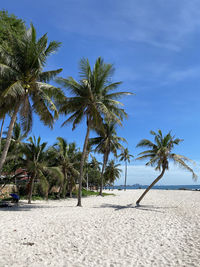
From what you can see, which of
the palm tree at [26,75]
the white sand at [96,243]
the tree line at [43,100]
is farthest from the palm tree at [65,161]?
the white sand at [96,243]

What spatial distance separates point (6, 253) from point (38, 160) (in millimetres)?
11253

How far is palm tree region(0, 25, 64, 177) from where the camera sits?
10.8 metres

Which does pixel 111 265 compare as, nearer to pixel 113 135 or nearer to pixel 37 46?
pixel 37 46

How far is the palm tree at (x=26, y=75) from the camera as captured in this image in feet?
35.4

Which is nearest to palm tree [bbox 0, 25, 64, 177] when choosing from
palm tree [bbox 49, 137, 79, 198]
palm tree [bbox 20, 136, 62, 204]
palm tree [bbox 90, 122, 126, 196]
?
palm tree [bbox 20, 136, 62, 204]

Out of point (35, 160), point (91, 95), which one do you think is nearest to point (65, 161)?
point (35, 160)

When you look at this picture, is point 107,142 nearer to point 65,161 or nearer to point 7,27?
point 65,161

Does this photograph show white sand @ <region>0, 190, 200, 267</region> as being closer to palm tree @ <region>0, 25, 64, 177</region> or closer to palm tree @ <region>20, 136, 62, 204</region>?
palm tree @ <region>0, 25, 64, 177</region>

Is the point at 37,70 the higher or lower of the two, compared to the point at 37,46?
lower

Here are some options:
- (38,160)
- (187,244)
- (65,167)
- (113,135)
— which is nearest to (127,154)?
(113,135)

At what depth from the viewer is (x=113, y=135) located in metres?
27.5

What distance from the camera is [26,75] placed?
11.2m

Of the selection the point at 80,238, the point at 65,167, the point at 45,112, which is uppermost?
the point at 45,112

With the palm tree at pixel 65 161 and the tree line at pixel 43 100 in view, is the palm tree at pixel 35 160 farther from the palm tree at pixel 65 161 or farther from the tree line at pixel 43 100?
the palm tree at pixel 65 161
